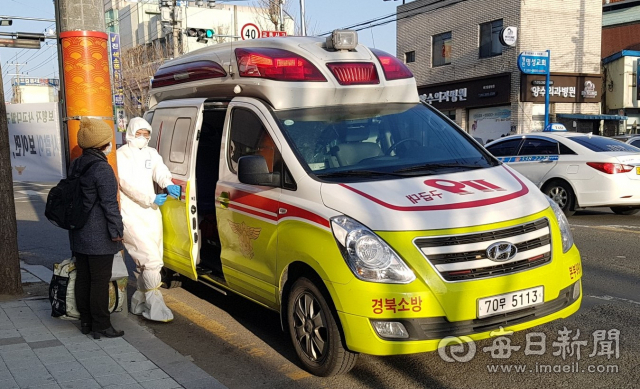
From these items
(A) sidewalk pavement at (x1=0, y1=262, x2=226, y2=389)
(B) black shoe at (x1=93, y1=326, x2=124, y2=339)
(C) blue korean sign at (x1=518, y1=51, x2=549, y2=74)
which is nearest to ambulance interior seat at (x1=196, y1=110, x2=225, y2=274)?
Result: (A) sidewalk pavement at (x1=0, y1=262, x2=226, y2=389)

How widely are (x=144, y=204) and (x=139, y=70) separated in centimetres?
4145

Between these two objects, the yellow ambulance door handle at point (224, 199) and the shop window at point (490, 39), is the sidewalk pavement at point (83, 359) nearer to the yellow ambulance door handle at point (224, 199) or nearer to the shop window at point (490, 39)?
the yellow ambulance door handle at point (224, 199)

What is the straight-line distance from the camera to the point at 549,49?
2702 centimetres

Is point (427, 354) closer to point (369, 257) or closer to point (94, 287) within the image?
point (369, 257)

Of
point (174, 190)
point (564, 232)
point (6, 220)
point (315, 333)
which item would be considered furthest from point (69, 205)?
point (564, 232)

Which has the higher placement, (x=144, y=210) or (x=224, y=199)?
(x=224, y=199)

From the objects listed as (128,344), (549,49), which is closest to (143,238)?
(128,344)

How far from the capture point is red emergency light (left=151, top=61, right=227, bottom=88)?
6119mm

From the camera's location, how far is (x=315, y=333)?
4.42 m

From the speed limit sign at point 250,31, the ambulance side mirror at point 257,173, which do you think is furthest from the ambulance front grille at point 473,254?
the speed limit sign at point 250,31

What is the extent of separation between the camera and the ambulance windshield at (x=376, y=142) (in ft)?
15.8

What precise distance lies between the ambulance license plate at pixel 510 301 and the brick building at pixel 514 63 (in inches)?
923

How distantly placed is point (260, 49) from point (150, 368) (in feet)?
8.99
